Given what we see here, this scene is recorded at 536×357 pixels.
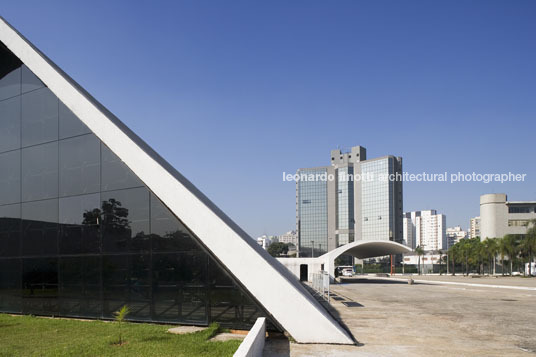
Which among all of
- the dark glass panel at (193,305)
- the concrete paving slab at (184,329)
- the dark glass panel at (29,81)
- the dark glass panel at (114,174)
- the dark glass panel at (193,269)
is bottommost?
the concrete paving slab at (184,329)

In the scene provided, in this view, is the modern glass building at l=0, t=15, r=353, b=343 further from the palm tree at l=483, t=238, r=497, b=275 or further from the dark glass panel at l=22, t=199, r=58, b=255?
the palm tree at l=483, t=238, r=497, b=275

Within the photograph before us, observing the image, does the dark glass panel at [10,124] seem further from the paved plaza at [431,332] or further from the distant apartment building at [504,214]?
the distant apartment building at [504,214]

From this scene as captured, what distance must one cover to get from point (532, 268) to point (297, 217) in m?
80.7

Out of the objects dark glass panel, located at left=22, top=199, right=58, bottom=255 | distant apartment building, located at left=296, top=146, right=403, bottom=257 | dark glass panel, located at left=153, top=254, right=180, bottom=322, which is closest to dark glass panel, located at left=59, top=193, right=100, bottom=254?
dark glass panel, located at left=22, top=199, right=58, bottom=255

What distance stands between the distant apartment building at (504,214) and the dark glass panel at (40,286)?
101864 mm

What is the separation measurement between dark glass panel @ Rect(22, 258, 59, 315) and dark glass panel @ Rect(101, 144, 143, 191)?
11.9ft

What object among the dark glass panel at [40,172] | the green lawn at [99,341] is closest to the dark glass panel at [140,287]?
the green lawn at [99,341]

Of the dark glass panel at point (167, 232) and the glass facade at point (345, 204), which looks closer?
the dark glass panel at point (167, 232)

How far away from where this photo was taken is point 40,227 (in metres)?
14.9

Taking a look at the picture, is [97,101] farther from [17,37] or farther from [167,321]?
[167,321]

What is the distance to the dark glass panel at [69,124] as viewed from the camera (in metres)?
13.9

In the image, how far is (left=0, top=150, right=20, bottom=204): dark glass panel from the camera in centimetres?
1564

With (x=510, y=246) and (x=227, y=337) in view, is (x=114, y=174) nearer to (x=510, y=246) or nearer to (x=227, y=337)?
(x=227, y=337)

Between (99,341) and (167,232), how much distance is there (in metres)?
3.42
